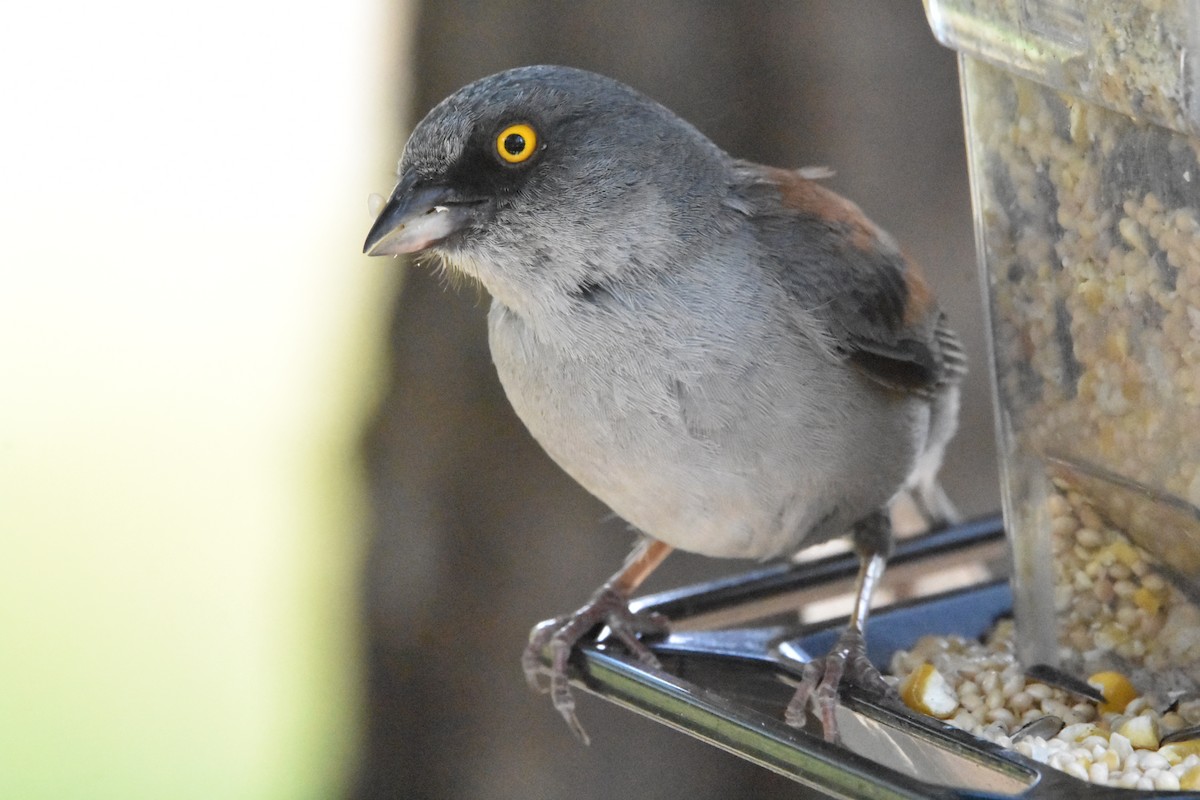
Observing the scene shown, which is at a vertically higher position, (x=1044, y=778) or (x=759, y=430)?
(x=759, y=430)

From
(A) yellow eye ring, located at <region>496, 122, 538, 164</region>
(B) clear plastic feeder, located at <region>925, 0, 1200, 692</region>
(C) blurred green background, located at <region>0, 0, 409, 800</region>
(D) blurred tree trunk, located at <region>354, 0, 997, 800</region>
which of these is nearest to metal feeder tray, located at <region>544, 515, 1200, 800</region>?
(B) clear plastic feeder, located at <region>925, 0, 1200, 692</region>

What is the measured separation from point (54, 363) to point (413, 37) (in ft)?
13.3

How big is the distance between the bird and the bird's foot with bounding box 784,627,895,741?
12 mm

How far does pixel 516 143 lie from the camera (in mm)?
3082

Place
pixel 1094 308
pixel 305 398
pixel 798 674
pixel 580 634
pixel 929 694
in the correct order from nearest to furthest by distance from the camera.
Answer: pixel 1094 308
pixel 929 694
pixel 798 674
pixel 580 634
pixel 305 398

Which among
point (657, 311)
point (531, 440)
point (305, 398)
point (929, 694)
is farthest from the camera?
point (305, 398)

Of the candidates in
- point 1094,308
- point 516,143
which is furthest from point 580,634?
point 1094,308

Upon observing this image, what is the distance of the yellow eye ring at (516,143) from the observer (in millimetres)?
Result: 3066

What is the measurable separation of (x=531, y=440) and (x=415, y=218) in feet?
8.07

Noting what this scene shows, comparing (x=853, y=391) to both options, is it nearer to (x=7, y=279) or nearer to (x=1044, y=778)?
(x=1044, y=778)

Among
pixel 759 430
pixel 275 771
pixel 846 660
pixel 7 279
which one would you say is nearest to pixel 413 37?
pixel 759 430

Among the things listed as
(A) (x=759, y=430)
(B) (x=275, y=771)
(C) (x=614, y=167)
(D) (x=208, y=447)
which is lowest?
(B) (x=275, y=771)

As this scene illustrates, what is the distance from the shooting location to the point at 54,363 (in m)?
8.27

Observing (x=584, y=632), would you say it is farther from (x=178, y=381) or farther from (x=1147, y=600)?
(x=178, y=381)
